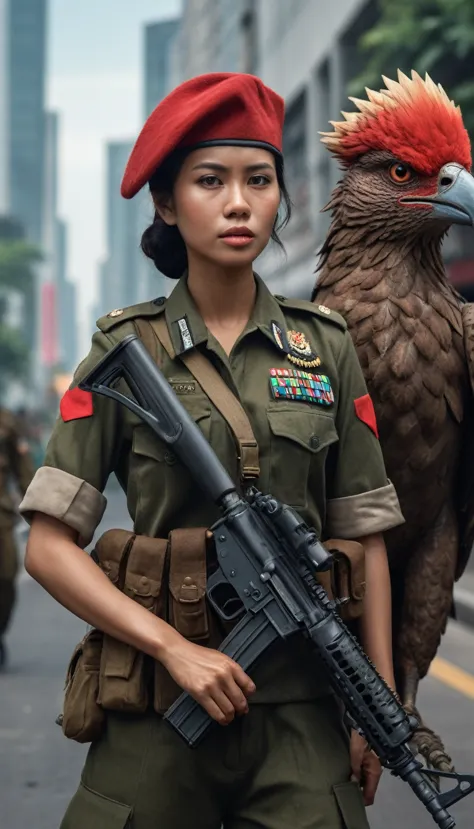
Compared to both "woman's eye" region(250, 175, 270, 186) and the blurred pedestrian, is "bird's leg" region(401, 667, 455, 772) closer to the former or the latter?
"woman's eye" region(250, 175, 270, 186)

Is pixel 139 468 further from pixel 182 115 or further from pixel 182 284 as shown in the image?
pixel 182 115

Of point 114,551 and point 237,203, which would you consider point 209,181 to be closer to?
point 237,203

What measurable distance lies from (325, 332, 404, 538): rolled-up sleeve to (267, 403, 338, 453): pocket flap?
0.31 ft

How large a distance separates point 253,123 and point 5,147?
170m

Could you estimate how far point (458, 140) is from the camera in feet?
13.5

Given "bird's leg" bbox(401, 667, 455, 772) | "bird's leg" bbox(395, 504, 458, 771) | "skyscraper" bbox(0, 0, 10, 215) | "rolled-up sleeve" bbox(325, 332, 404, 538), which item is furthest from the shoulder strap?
"skyscraper" bbox(0, 0, 10, 215)

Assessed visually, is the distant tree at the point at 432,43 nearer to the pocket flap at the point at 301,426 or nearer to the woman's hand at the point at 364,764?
the pocket flap at the point at 301,426

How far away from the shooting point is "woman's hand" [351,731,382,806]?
310cm

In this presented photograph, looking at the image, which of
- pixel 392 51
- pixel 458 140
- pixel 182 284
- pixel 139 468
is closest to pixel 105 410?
pixel 139 468

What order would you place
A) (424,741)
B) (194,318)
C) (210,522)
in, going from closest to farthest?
(210,522) → (194,318) → (424,741)

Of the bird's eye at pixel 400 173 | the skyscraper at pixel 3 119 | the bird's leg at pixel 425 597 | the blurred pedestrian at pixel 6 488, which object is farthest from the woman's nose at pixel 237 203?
the skyscraper at pixel 3 119

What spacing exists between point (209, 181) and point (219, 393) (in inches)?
16.2

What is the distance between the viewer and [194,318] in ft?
10.4

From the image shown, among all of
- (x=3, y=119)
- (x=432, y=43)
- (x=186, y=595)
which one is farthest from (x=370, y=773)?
(x=3, y=119)
